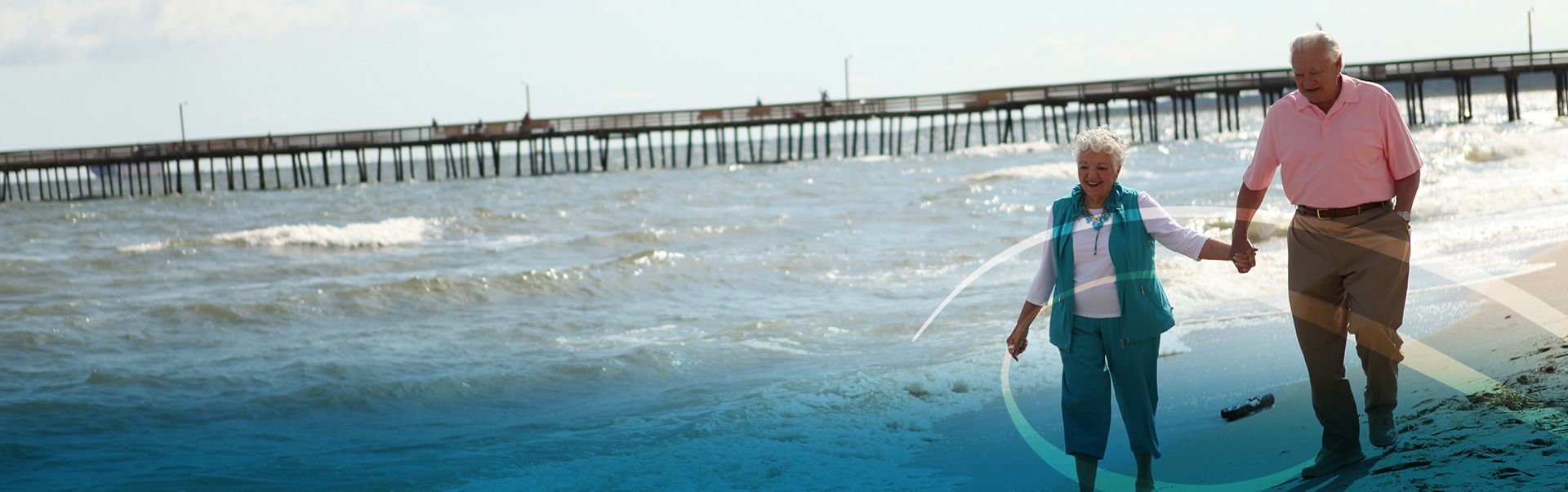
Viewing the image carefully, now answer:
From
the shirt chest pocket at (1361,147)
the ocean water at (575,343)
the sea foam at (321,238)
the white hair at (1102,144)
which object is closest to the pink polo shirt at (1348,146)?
the shirt chest pocket at (1361,147)

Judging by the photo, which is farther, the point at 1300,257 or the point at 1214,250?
the point at 1300,257

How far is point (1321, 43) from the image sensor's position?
12.9ft

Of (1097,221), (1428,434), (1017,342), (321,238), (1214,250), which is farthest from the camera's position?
(321,238)

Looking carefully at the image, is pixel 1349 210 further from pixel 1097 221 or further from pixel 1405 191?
pixel 1097 221

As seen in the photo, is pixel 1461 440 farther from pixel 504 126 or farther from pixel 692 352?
pixel 504 126

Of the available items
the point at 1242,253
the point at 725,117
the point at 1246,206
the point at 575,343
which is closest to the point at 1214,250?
the point at 1242,253

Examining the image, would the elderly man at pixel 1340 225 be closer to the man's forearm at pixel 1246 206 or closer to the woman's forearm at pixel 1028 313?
the man's forearm at pixel 1246 206

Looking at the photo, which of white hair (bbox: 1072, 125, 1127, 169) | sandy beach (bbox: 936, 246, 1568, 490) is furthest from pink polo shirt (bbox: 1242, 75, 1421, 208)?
sandy beach (bbox: 936, 246, 1568, 490)

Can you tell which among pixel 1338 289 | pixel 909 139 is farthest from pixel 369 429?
pixel 909 139

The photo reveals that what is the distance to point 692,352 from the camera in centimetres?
914

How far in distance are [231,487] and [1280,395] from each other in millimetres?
4941

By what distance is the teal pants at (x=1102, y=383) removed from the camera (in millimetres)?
4059

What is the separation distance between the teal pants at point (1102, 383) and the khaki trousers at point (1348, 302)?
564mm

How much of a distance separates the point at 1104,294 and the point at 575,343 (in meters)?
6.53
